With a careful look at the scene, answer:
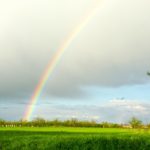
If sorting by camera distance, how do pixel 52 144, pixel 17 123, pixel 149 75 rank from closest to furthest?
pixel 52 144
pixel 149 75
pixel 17 123

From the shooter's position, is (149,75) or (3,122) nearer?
(149,75)

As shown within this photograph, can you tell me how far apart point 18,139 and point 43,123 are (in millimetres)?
54563

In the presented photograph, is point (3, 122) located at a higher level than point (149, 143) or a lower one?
higher

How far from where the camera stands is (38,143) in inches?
915

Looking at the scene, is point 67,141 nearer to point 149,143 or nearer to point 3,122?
point 149,143

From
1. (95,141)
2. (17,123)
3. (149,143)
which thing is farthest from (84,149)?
(17,123)

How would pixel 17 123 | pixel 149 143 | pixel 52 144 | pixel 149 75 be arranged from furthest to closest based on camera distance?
pixel 17 123 < pixel 149 75 < pixel 149 143 < pixel 52 144

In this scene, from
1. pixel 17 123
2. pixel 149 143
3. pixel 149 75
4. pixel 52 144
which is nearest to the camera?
pixel 52 144

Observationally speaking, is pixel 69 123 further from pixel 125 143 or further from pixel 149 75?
pixel 125 143

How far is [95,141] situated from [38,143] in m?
2.83

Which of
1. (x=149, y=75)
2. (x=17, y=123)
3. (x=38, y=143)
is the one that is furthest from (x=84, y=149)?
(x=17, y=123)

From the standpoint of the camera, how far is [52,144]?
22.9m

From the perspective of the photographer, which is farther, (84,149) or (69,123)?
(69,123)

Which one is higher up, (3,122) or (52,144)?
(3,122)
